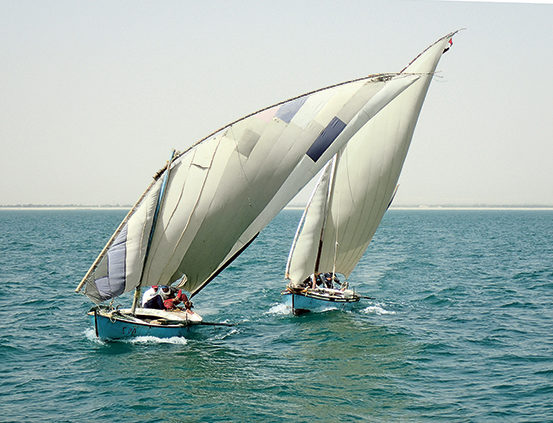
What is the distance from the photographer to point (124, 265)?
22.2 metres

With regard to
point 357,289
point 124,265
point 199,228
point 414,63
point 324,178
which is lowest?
point 357,289

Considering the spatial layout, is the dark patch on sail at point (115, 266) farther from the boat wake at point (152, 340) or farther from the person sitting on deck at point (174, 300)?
the person sitting on deck at point (174, 300)

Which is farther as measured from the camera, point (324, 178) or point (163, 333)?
point (324, 178)

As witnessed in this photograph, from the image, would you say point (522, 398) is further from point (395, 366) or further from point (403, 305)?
point (403, 305)

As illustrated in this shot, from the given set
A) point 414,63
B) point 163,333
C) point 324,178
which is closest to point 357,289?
point 324,178

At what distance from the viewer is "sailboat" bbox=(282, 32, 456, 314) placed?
28109 mm

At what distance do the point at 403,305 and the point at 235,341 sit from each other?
1182cm

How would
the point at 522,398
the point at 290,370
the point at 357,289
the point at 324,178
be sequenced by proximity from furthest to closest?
the point at 357,289, the point at 324,178, the point at 290,370, the point at 522,398

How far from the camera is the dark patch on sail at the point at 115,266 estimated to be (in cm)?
2209

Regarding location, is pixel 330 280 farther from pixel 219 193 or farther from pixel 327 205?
pixel 219 193

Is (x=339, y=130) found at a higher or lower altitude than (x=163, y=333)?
higher

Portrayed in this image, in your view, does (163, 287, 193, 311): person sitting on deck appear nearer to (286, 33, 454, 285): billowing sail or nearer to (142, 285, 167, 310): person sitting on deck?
(142, 285, 167, 310): person sitting on deck

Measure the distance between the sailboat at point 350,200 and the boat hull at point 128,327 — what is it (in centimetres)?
768

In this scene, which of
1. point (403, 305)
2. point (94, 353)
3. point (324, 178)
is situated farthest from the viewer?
point (403, 305)
